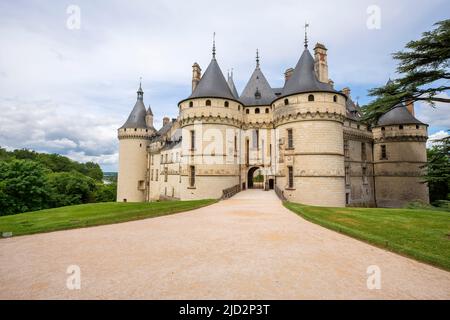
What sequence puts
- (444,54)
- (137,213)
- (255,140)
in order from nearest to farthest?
1. (444,54)
2. (137,213)
3. (255,140)

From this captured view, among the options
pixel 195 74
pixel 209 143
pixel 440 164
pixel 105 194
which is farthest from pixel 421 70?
pixel 105 194

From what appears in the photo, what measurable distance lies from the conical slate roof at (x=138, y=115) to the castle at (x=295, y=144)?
924 centimetres

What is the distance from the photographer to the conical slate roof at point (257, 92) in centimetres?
2808

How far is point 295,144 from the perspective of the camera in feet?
74.2

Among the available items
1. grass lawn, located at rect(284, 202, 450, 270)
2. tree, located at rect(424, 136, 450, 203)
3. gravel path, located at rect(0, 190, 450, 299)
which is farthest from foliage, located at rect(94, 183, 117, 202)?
tree, located at rect(424, 136, 450, 203)

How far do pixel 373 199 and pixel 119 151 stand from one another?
130 ft

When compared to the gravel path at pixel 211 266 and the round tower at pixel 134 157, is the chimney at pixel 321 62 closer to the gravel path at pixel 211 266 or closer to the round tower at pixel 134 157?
the gravel path at pixel 211 266

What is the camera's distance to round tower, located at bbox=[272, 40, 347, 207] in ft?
71.1

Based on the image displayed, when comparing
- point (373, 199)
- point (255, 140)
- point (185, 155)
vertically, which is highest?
point (255, 140)

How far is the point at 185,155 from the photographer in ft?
79.2

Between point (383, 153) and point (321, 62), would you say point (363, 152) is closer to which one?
point (383, 153)
